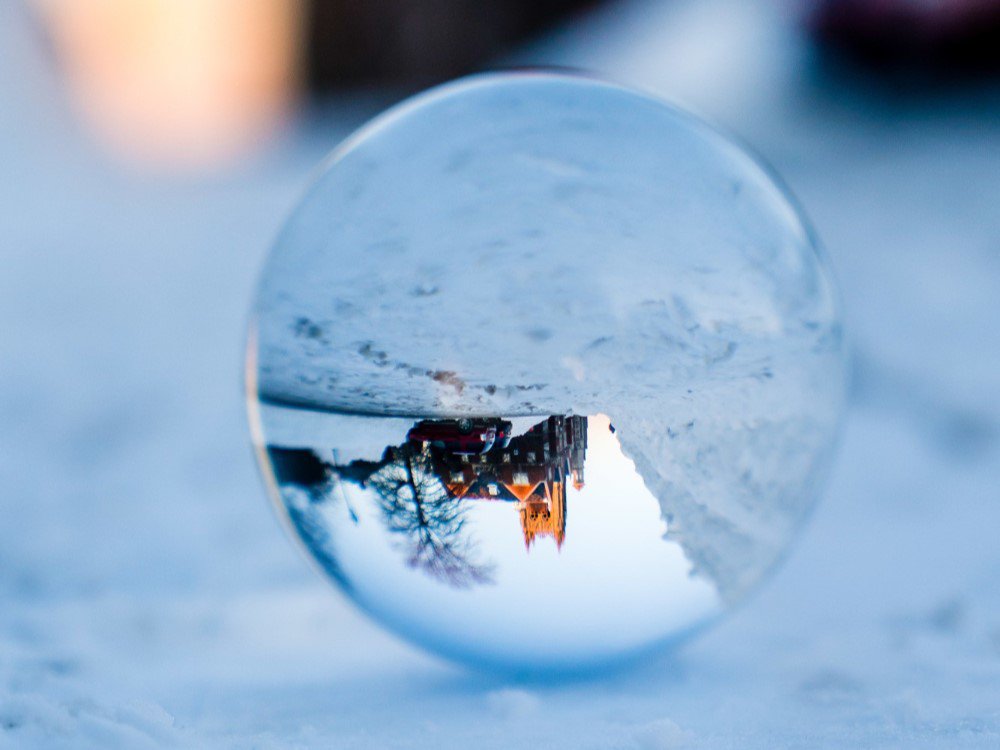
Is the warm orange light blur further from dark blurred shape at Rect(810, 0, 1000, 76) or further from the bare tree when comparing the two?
the bare tree

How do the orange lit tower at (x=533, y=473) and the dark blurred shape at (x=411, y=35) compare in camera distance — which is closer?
the orange lit tower at (x=533, y=473)

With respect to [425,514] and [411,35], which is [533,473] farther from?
[411,35]

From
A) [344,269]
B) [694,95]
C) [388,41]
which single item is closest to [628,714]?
[344,269]

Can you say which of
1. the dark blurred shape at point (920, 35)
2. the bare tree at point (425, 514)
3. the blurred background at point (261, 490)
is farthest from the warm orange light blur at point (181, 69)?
the bare tree at point (425, 514)

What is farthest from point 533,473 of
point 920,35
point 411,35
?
point 411,35

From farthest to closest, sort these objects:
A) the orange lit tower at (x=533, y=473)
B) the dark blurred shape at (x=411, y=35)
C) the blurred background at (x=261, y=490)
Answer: the dark blurred shape at (x=411, y=35)
the blurred background at (x=261, y=490)
the orange lit tower at (x=533, y=473)

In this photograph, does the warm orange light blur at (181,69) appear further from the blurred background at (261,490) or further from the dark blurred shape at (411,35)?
the dark blurred shape at (411,35)

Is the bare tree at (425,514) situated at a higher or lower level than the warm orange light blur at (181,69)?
lower

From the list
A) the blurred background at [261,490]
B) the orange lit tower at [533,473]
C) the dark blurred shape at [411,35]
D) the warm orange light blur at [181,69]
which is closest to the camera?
the orange lit tower at [533,473]
